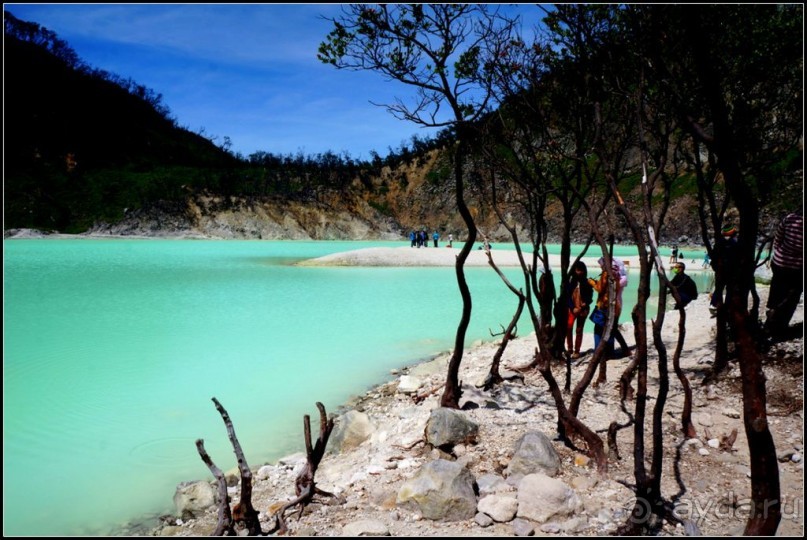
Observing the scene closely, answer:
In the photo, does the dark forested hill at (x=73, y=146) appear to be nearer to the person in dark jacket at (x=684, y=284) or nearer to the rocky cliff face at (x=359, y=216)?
the rocky cliff face at (x=359, y=216)

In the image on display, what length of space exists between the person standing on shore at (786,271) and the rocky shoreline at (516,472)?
13.3 inches

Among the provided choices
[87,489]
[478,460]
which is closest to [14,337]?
[87,489]

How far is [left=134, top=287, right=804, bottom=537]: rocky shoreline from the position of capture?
11.1ft

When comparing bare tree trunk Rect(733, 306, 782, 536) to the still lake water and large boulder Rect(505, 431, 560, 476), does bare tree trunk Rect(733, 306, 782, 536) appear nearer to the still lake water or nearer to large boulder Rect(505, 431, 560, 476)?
large boulder Rect(505, 431, 560, 476)

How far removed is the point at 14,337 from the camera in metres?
11.3

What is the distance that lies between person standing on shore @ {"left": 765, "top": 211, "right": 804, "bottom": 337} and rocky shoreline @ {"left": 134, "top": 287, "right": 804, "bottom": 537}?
339 mm

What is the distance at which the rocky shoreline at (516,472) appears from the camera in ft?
11.1

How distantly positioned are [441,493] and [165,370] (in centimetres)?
747

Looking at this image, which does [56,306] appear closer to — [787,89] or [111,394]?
[111,394]

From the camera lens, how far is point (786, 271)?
240 inches

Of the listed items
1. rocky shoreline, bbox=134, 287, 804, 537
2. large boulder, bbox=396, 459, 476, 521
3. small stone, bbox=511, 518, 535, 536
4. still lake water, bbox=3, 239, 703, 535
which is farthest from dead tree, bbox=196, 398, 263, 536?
still lake water, bbox=3, 239, 703, 535

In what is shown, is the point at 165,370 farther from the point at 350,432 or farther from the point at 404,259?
the point at 404,259

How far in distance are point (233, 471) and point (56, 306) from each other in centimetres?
1327

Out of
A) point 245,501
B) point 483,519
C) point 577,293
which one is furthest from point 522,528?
point 577,293
